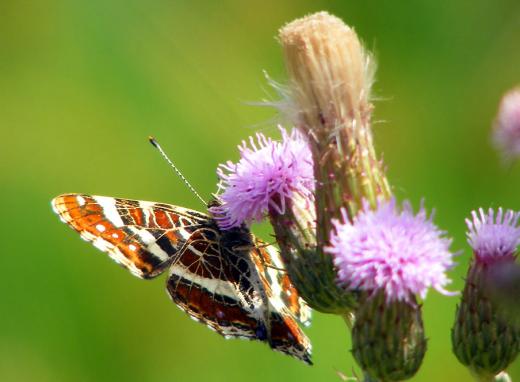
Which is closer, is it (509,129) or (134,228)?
(509,129)

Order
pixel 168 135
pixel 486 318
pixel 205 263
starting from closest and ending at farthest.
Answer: pixel 486 318 → pixel 205 263 → pixel 168 135

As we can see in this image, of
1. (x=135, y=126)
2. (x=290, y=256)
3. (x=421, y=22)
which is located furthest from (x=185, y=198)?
(x=290, y=256)

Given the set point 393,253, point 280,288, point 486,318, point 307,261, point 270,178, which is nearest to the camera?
point 393,253

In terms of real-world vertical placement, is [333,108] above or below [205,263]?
above

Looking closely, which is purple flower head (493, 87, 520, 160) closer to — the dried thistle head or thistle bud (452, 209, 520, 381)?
thistle bud (452, 209, 520, 381)

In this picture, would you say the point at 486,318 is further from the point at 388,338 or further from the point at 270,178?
the point at 270,178

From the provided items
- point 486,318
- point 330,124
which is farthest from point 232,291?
point 486,318

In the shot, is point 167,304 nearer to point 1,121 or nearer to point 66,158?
point 66,158
